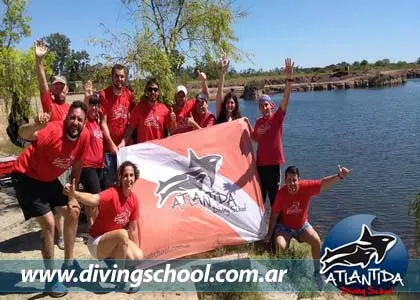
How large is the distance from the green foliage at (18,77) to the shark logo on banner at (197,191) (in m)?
5.43

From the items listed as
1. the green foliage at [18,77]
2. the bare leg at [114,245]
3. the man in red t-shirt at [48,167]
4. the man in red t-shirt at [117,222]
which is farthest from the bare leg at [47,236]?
the green foliage at [18,77]

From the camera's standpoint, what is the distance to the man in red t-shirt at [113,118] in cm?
661

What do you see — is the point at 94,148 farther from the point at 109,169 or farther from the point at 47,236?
the point at 47,236

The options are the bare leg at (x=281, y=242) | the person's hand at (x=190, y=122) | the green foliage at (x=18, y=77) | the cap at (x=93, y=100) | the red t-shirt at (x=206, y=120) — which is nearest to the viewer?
the bare leg at (x=281, y=242)


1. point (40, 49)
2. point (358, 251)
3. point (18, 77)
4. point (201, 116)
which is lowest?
point (358, 251)

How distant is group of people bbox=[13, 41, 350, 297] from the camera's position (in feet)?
16.8

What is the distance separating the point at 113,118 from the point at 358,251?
4.12m

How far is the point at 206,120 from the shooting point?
7.20 m

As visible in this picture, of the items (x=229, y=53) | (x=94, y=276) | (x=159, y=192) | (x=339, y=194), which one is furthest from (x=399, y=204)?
(x=94, y=276)

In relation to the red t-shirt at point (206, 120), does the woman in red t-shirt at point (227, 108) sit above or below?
above

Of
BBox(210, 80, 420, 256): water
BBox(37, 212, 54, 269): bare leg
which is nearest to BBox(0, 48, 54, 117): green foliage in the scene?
BBox(37, 212, 54, 269): bare leg

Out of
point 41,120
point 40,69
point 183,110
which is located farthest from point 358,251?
point 40,69

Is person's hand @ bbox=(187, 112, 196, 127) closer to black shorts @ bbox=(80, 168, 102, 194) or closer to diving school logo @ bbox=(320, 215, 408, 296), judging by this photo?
black shorts @ bbox=(80, 168, 102, 194)

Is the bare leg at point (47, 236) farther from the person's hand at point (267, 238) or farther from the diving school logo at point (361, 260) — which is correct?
the diving school logo at point (361, 260)
